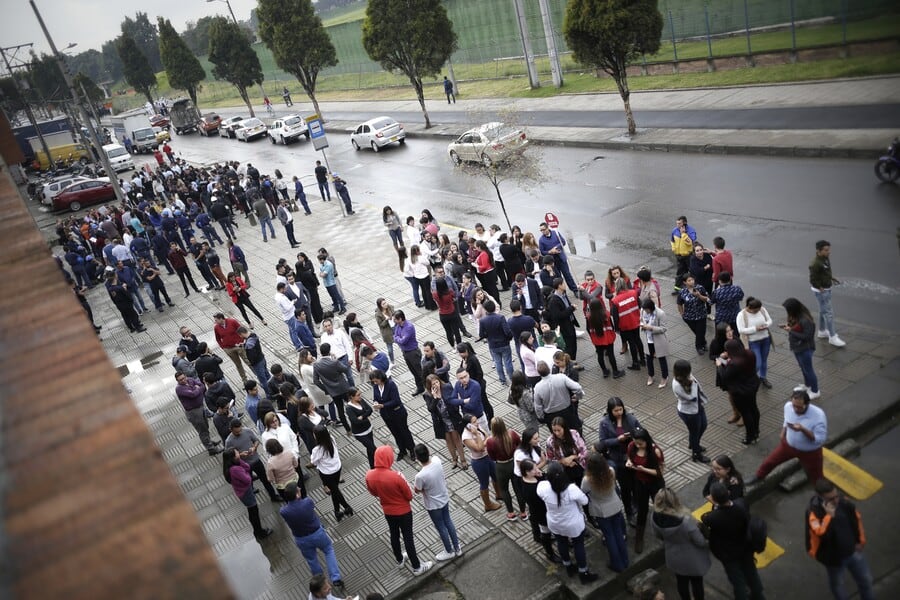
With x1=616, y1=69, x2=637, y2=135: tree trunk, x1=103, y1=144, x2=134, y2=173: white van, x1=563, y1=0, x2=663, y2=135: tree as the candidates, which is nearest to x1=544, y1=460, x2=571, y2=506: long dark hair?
x1=563, y1=0, x2=663, y2=135: tree

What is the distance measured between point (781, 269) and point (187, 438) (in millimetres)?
11731

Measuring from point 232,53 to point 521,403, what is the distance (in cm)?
5679

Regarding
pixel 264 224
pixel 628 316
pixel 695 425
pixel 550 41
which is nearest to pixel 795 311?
pixel 695 425

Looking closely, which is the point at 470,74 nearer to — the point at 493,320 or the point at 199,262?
the point at 199,262

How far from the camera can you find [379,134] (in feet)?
117

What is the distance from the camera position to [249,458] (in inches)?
379

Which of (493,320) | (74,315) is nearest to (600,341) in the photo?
(493,320)

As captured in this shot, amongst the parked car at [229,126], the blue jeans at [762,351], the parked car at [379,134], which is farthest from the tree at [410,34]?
the blue jeans at [762,351]

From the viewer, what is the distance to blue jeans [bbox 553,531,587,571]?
719cm

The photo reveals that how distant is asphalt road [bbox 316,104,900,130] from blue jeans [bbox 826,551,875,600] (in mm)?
17371

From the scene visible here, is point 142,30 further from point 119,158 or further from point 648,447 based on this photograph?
point 648,447

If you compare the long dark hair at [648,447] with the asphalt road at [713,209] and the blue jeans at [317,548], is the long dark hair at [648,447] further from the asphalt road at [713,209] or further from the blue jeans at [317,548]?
the asphalt road at [713,209]

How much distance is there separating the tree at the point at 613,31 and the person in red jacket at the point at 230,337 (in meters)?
17.3

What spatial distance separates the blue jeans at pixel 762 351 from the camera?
31.8 ft
